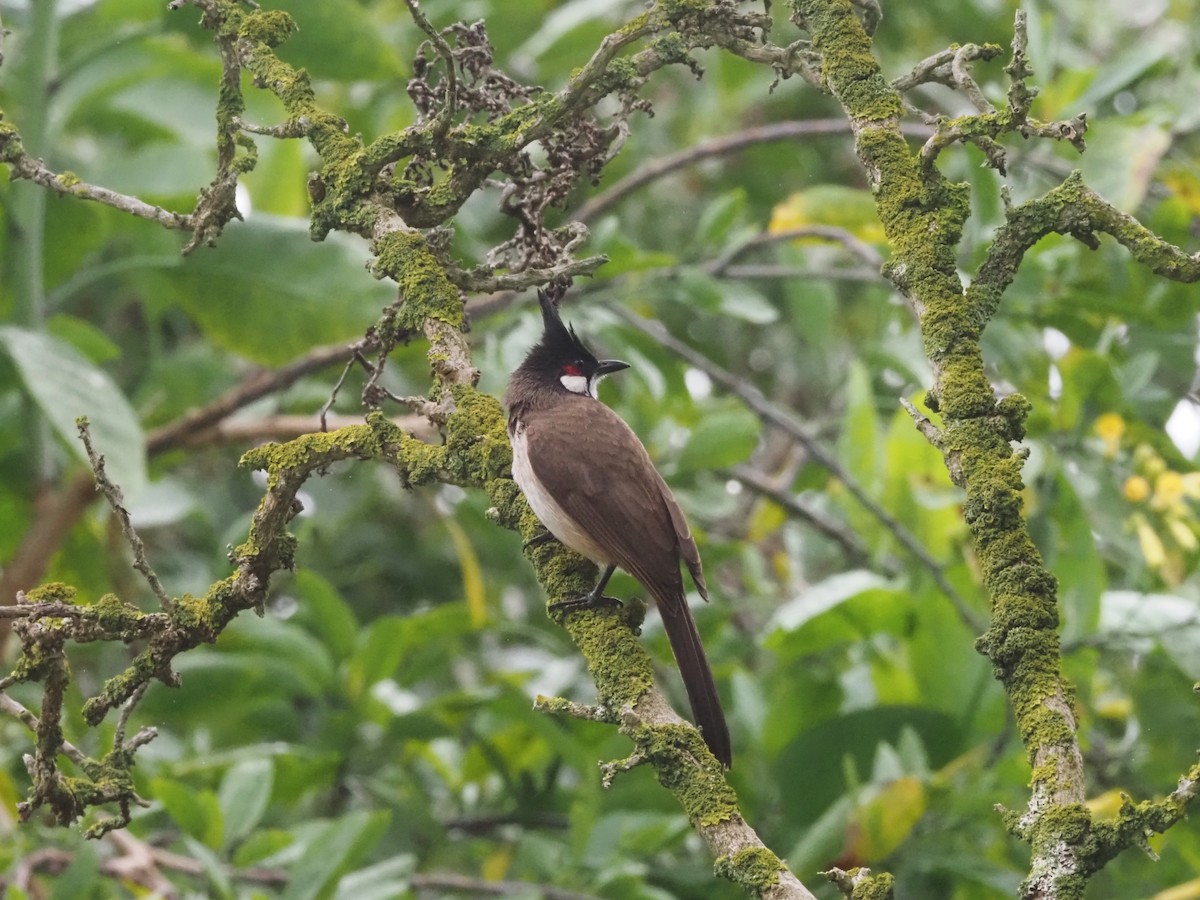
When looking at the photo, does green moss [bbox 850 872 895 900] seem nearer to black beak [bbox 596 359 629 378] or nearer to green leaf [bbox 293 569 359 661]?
black beak [bbox 596 359 629 378]

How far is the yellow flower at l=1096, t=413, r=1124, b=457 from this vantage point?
12.9ft

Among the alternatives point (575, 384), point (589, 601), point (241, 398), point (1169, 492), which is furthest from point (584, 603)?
point (241, 398)

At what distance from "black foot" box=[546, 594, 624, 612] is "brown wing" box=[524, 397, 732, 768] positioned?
0.38m

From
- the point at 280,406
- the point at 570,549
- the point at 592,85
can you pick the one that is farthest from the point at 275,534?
the point at 280,406

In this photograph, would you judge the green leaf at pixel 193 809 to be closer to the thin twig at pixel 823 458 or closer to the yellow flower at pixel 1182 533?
the thin twig at pixel 823 458

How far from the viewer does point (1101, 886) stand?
4.45 metres

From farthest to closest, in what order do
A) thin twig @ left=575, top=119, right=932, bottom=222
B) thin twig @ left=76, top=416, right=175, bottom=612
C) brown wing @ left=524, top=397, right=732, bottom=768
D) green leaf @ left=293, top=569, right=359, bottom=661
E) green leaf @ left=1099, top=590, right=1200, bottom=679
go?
thin twig @ left=575, top=119, right=932, bottom=222, green leaf @ left=293, top=569, right=359, bottom=661, green leaf @ left=1099, top=590, right=1200, bottom=679, brown wing @ left=524, top=397, right=732, bottom=768, thin twig @ left=76, top=416, right=175, bottom=612

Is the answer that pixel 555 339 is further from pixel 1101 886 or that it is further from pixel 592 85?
pixel 1101 886

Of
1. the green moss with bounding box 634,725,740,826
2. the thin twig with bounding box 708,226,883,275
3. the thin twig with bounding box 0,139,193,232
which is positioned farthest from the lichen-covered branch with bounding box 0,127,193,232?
the thin twig with bounding box 708,226,883,275

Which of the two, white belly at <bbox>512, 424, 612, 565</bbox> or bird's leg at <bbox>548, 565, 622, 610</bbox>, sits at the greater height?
white belly at <bbox>512, 424, 612, 565</bbox>

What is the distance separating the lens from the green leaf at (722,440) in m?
4.32

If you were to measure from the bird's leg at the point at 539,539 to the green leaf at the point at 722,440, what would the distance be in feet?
5.56

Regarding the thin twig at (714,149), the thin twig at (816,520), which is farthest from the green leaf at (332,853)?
the thin twig at (714,149)

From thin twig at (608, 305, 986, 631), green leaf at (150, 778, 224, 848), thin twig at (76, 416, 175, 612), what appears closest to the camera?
thin twig at (76, 416, 175, 612)
